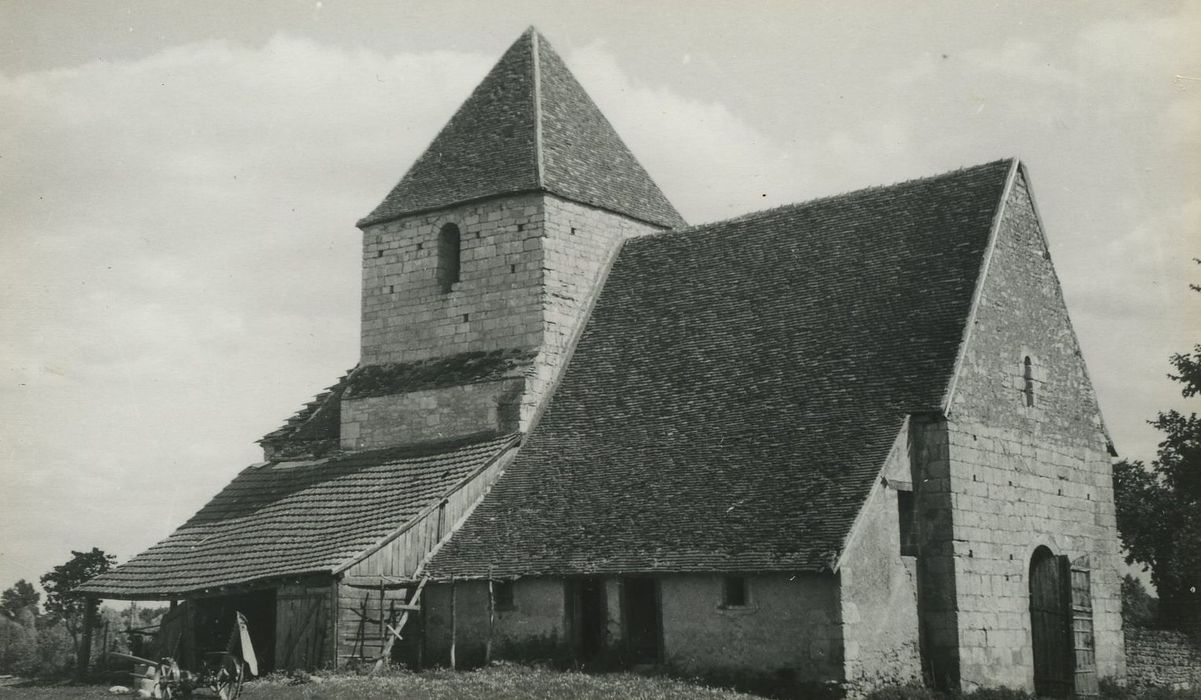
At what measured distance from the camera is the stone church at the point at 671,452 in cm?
1967

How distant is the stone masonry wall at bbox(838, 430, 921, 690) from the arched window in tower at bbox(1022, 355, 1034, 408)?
3313 millimetres

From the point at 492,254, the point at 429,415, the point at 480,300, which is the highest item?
the point at 492,254

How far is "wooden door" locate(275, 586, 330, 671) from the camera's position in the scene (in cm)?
2172

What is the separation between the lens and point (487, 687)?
60.8 ft

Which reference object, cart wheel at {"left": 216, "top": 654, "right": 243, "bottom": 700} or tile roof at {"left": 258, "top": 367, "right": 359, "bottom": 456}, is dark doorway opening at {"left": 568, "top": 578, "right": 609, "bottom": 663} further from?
tile roof at {"left": 258, "top": 367, "right": 359, "bottom": 456}

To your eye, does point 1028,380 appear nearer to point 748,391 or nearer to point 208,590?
point 748,391

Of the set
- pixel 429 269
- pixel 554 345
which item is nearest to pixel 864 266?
pixel 554 345

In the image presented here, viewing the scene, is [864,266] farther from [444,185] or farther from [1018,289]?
[444,185]

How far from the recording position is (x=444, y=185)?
27.1 m

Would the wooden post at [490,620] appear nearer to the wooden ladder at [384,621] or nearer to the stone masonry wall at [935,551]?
the wooden ladder at [384,621]

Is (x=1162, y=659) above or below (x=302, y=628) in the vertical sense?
below

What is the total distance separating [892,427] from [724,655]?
416 cm

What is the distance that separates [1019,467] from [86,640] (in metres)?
17.7

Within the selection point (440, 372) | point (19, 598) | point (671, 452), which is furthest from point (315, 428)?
point (19, 598)
